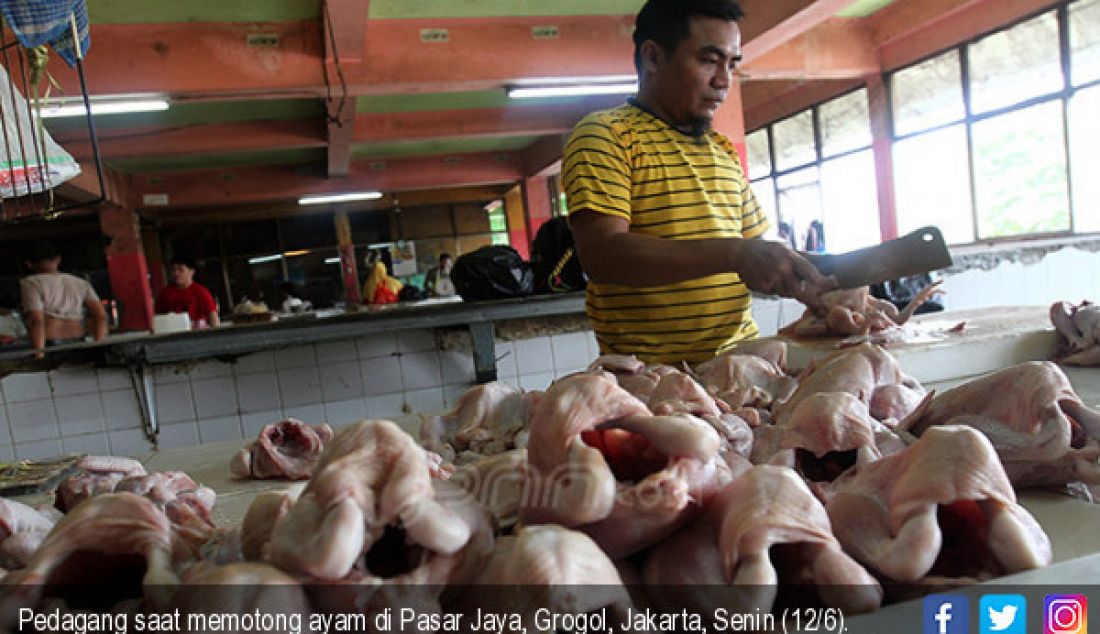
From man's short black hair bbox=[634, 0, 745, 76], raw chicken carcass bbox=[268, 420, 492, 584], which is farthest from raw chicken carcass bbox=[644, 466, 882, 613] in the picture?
man's short black hair bbox=[634, 0, 745, 76]

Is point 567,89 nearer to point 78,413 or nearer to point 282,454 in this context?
point 78,413

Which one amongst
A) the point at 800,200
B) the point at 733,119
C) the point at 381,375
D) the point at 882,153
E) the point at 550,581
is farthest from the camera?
the point at 800,200

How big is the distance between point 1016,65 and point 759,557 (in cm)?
1048

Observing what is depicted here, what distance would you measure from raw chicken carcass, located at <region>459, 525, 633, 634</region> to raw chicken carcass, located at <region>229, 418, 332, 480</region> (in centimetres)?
110

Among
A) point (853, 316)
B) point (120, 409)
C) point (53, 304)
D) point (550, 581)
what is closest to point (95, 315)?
point (53, 304)

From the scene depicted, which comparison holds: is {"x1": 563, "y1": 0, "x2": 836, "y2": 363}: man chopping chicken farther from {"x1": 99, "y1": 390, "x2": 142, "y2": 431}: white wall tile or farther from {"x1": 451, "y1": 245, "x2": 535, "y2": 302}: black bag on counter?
{"x1": 99, "y1": 390, "x2": 142, "y2": 431}: white wall tile

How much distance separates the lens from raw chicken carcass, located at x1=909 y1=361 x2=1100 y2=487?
41.8 inches

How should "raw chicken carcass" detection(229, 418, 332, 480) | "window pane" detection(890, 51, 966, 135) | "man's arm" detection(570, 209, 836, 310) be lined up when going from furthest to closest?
"window pane" detection(890, 51, 966, 135) → "man's arm" detection(570, 209, 836, 310) → "raw chicken carcass" detection(229, 418, 332, 480)

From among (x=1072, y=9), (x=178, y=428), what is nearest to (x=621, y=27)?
(x=1072, y=9)

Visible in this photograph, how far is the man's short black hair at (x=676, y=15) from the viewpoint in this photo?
234 centimetres

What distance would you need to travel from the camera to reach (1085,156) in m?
8.28

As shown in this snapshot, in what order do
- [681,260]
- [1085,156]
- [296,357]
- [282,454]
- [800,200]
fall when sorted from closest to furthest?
[282,454] → [681,260] → [296,357] → [1085,156] → [800,200]

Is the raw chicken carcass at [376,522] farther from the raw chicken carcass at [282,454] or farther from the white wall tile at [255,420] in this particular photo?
the white wall tile at [255,420]

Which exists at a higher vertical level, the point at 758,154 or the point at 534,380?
the point at 758,154
